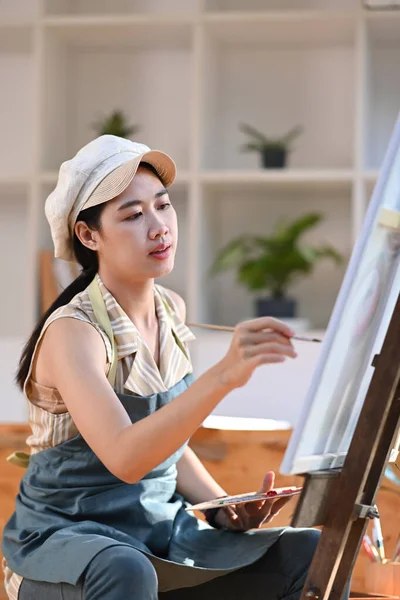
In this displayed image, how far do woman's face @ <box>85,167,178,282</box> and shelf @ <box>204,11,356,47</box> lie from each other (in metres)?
2.01

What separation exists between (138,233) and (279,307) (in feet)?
6.42

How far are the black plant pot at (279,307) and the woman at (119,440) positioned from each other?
5.75 feet

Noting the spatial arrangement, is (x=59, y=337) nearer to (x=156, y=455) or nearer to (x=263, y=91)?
(x=156, y=455)

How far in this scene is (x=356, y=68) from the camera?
3.61 metres

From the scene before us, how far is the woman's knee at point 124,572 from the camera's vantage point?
1443 mm

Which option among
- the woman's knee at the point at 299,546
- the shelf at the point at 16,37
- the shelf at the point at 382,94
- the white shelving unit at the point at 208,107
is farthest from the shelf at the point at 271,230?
the woman's knee at the point at 299,546

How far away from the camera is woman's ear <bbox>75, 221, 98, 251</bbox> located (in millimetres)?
1846

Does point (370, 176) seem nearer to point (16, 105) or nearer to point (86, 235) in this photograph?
point (16, 105)

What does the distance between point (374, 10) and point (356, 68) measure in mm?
212

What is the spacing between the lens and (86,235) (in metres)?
1.86

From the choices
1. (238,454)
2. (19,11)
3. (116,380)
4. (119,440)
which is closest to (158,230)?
(116,380)

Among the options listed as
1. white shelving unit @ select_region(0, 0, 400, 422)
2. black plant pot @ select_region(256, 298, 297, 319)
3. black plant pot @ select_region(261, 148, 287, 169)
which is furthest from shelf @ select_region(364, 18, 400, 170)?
black plant pot @ select_region(256, 298, 297, 319)

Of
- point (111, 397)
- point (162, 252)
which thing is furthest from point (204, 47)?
point (111, 397)

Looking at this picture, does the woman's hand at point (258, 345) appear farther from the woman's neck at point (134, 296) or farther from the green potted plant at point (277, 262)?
the green potted plant at point (277, 262)
